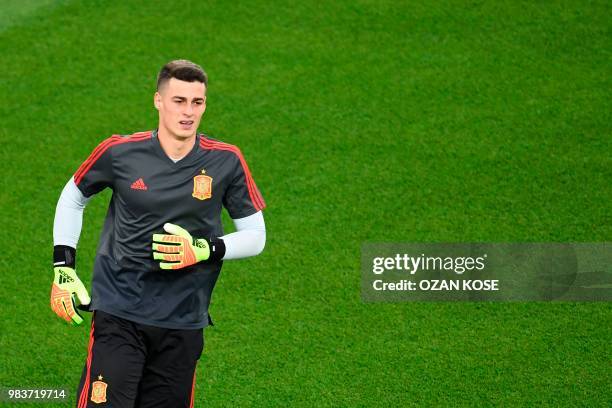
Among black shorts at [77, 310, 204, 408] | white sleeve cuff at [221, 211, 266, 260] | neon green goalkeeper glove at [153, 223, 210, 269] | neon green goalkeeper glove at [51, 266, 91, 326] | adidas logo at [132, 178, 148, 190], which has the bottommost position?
black shorts at [77, 310, 204, 408]

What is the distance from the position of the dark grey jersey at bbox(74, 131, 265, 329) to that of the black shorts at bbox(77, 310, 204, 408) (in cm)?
6

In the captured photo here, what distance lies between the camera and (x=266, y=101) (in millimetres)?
9922

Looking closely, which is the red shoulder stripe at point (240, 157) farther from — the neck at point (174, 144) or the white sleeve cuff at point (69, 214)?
the white sleeve cuff at point (69, 214)

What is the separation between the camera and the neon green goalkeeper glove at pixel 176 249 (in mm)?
5430

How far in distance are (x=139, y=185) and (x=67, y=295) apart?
68 centimetres

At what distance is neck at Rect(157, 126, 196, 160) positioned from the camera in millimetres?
5566

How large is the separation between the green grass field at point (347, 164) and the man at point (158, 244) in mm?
1501

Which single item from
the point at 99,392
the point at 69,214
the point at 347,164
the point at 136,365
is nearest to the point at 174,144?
the point at 69,214

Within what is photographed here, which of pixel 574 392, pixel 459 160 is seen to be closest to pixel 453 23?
pixel 459 160

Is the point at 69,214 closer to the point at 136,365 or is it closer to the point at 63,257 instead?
the point at 63,257

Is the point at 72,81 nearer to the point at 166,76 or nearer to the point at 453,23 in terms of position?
the point at 453,23

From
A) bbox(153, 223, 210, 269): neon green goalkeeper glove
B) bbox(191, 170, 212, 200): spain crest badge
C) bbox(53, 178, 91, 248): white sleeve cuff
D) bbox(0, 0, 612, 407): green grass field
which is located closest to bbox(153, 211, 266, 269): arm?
bbox(153, 223, 210, 269): neon green goalkeeper glove

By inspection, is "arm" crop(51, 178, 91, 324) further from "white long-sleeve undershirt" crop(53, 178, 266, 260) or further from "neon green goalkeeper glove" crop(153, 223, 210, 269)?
"neon green goalkeeper glove" crop(153, 223, 210, 269)

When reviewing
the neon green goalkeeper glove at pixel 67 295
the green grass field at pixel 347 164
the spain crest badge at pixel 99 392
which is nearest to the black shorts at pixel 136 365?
the spain crest badge at pixel 99 392
